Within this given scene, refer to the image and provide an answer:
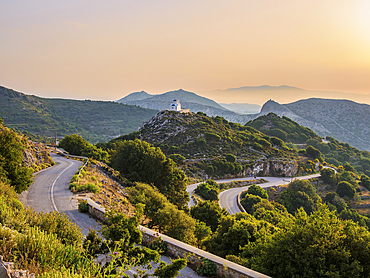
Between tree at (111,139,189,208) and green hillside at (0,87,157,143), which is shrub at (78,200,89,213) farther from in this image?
green hillside at (0,87,157,143)

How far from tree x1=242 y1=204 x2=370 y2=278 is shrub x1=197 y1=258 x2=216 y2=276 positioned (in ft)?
5.62

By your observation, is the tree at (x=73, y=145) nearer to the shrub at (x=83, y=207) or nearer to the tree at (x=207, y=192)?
the tree at (x=207, y=192)

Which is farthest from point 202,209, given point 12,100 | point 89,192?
point 12,100

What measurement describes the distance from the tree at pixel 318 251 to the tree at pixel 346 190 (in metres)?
50.0

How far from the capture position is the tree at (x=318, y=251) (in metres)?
7.05

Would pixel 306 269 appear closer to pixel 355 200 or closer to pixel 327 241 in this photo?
pixel 327 241

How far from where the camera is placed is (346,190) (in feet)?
160

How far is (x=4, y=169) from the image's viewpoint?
14.6m

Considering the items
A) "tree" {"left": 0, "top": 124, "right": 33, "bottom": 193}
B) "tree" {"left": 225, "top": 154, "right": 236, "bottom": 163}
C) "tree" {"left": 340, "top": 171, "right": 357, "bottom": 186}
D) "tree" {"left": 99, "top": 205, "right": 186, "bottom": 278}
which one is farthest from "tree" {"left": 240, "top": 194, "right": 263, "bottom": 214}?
"tree" {"left": 99, "top": 205, "right": 186, "bottom": 278}

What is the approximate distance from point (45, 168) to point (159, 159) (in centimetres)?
1259

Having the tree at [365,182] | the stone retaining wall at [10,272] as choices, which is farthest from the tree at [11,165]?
the tree at [365,182]

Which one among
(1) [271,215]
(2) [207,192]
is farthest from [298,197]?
(2) [207,192]

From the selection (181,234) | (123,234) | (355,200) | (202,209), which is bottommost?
(355,200)

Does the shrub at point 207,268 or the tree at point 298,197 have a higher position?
the shrub at point 207,268
